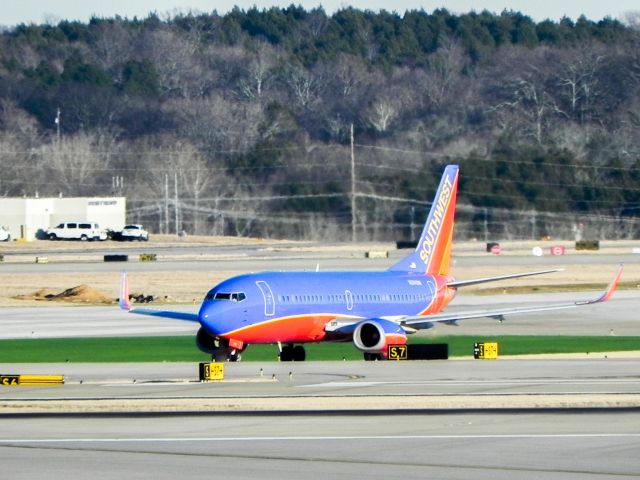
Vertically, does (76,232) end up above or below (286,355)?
above

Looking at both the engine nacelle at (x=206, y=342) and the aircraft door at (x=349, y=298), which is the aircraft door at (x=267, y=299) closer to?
the engine nacelle at (x=206, y=342)

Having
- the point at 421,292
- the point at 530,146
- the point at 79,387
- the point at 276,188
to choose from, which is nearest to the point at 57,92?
the point at 276,188

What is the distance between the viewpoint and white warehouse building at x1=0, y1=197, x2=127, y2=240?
488ft

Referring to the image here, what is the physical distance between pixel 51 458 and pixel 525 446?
24.8 ft

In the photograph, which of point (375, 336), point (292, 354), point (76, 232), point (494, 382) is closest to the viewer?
point (494, 382)

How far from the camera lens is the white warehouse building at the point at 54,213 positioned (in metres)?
149

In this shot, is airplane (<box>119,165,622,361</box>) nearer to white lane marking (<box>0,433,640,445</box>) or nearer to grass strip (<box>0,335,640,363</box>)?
grass strip (<box>0,335,640,363</box>)

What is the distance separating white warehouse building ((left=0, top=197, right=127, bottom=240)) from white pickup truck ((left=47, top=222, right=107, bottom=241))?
3.73 meters

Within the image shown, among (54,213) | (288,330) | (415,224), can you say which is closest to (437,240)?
(288,330)

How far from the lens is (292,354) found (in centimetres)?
4844

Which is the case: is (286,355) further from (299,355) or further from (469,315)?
(469,315)

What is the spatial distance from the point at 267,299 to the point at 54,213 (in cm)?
10704

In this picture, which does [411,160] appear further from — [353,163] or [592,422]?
[592,422]

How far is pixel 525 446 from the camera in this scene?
25.3 m
